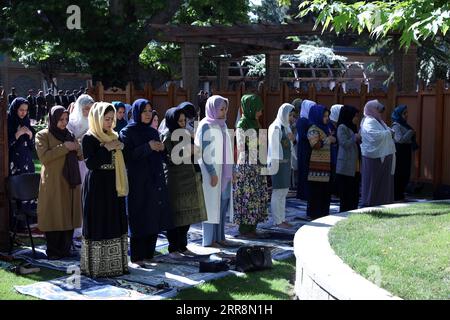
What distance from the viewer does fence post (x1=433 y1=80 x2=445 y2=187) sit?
11727mm

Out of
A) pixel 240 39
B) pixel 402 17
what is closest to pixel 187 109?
pixel 402 17

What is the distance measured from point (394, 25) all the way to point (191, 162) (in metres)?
2.77

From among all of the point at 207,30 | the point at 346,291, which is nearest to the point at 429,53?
the point at 207,30

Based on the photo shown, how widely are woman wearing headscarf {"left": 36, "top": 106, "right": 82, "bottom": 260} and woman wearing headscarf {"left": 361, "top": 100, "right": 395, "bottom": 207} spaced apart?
4.33 metres

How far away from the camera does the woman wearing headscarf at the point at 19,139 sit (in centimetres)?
830

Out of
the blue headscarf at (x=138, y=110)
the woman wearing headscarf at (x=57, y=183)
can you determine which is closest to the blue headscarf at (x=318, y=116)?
the blue headscarf at (x=138, y=110)

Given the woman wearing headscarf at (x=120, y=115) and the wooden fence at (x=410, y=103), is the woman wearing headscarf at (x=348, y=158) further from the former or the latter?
the wooden fence at (x=410, y=103)

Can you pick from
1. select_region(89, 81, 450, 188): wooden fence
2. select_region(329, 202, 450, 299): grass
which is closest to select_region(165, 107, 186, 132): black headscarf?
select_region(329, 202, 450, 299): grass

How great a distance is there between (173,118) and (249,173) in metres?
1.52

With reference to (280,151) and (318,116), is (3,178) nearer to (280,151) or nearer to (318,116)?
(280,151)

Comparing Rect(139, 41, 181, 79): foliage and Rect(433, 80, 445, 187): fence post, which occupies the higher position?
Rect(139, 41, 181, 79): foliage

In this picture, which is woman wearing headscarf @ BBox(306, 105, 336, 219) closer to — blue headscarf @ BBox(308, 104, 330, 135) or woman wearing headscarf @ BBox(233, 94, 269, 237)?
blue headscarf @ BBox(308, 104, 330, 135)

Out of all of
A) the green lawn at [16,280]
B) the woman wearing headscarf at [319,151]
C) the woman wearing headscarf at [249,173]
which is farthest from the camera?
the woman wearing headscarf at [319,151]

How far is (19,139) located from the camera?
329 inches
